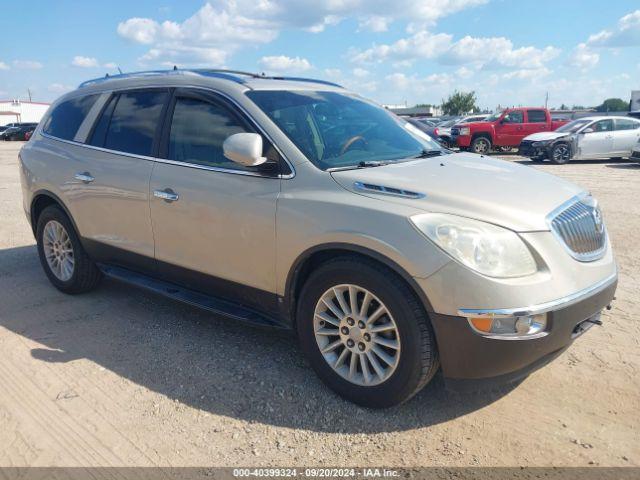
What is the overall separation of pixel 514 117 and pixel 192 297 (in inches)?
778

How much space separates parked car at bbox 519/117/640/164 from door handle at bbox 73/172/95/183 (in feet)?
53.5

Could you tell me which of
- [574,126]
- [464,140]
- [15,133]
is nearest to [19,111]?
[15,133]

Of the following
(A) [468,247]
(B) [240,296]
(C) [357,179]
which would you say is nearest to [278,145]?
(C) [357,179]

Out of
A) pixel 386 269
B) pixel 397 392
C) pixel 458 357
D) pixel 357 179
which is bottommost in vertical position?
pixel 397 392

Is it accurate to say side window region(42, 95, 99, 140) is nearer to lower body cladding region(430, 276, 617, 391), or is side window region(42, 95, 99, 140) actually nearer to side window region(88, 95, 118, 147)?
side window region(88, 95, 118, 147)

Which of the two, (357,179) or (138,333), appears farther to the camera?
(138,333)

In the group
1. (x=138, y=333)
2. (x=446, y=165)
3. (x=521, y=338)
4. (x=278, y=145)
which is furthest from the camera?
(x=138, y=333)

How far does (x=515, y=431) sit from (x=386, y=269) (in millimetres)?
1129

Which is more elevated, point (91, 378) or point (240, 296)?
point (240, 296)

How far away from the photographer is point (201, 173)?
12.2 ft

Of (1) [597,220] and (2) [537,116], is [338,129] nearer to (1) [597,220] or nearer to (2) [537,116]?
(1) [597,220]

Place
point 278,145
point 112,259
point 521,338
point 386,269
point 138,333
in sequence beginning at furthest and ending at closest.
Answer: point 112,259
point 138,333
point 278,145
point 386,269
point 521,338

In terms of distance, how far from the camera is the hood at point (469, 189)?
284cm

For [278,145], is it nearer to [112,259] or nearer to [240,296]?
[240,296]
